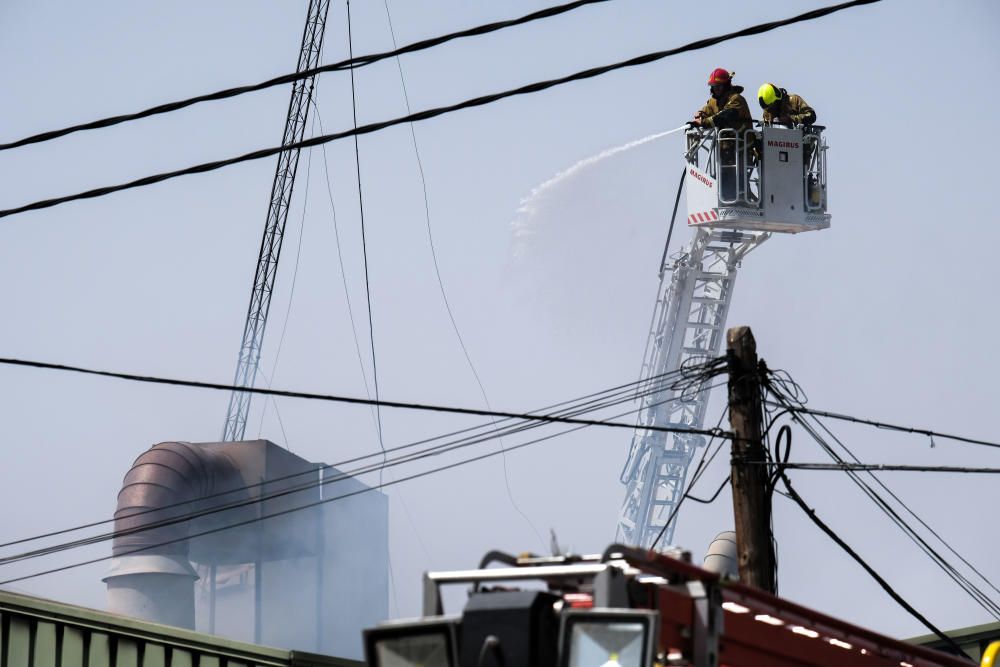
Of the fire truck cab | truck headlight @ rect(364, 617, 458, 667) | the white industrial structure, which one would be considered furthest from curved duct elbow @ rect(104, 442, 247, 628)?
truck headlight @ rect(364, 617, 458, 667)

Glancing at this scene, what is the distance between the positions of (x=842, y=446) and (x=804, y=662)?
25.8 ft

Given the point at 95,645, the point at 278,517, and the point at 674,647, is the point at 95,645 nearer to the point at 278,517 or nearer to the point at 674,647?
the point at 674,647

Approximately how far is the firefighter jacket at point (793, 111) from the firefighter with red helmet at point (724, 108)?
415 mm

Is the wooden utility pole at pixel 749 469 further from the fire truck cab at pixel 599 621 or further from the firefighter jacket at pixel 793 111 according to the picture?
the firefighter jacket at pixel 793 111

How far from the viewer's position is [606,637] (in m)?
7.94

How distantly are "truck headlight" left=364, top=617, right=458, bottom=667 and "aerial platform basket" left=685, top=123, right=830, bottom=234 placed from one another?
18.9 metres

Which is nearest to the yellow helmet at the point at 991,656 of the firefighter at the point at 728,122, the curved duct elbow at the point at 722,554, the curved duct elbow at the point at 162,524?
the curved duct elbow at the point at 722,554

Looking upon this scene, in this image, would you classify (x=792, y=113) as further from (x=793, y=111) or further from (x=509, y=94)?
(x=509, y=94)

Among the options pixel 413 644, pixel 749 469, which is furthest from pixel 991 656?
pixel 749 469

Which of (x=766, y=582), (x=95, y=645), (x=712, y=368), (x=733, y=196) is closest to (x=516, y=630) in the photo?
(x=766, y=582)

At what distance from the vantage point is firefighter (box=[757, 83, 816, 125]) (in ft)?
87.0

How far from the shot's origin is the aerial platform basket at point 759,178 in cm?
2645

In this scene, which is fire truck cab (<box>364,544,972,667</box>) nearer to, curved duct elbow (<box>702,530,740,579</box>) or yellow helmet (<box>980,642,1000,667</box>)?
→ yellow helmet (<box>980,642,1000,667</box>)

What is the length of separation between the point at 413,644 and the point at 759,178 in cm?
1947
